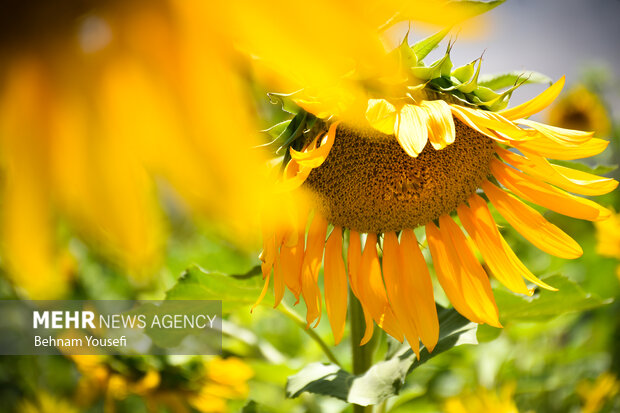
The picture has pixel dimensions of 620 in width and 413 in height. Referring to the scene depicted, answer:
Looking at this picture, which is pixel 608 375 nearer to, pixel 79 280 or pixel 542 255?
pixel 542 255

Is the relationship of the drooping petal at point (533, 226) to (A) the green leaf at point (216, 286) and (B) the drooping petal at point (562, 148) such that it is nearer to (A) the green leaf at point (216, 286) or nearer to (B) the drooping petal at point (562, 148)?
(B) the drooping petal at point (562, 148)

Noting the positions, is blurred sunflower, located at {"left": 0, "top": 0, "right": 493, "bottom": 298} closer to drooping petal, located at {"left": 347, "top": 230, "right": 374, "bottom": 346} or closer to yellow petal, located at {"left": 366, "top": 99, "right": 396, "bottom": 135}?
yellow petal, located at {"left": 366, "top": 99, "right": 396, "bottom": 135}

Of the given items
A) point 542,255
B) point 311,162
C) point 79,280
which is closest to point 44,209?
point 311,162

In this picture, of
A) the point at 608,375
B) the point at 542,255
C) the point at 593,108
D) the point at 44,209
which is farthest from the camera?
the point at 593,108

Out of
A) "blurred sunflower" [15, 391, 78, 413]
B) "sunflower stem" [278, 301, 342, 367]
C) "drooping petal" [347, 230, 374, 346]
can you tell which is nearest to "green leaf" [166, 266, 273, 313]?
"sunflower stem" [278, 301, 342, 367]

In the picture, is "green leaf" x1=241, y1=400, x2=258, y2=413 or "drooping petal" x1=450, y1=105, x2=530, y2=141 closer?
"drooping petal" x1=450, y1=105, x2=530, y2=141

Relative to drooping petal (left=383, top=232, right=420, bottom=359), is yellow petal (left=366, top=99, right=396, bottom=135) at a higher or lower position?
higher

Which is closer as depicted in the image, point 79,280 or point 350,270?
point 350,270
